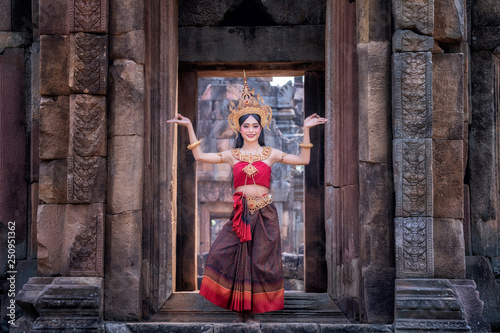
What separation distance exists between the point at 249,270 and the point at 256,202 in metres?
0.62

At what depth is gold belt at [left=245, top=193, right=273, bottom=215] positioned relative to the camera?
5.56m

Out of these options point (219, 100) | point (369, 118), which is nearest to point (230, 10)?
point (369, 118)

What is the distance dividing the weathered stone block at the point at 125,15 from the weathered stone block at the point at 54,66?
1.53 feet

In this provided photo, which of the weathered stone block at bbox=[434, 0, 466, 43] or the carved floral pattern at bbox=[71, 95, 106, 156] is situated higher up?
the weathered stone block at bbox=[434, 0, 466, 43]

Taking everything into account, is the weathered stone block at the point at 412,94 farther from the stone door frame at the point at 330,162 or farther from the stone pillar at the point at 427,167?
the stone door frame at the point at 330,162

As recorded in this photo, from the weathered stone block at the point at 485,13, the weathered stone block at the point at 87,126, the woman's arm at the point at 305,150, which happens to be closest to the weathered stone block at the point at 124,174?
the weathered stone block at the point at 87,126

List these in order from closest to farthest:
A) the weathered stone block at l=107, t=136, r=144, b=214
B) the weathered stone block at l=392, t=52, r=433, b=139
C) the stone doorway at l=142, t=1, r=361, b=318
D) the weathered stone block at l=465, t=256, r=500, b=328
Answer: the weathered stone block at l=392, t=52, r=433, b=139 < the weathered stone block at l=107, t=136, r=144, b=214 < the stone doorway at l=142, t=1, r=361, b=318 < the weathered stone block at l=465, t=256, r=500, b=328

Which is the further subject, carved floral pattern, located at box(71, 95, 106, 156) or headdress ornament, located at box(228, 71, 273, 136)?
headdress ornament, located at box(228, 71, 273, 136)

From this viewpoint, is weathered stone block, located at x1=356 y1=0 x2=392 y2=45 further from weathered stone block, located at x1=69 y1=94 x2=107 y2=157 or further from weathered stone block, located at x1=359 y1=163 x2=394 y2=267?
weathered stone block, located at x1=69 y1=94 x2=107 y2=157

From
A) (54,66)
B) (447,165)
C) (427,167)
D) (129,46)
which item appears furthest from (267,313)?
(54,66)

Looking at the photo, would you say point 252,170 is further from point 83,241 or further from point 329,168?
point 83,241

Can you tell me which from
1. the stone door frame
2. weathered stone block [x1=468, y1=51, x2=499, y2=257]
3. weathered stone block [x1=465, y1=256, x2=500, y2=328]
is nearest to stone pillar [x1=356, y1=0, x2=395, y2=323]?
the stone door frame

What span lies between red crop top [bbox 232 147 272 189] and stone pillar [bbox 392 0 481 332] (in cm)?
116

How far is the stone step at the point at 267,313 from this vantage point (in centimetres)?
578
